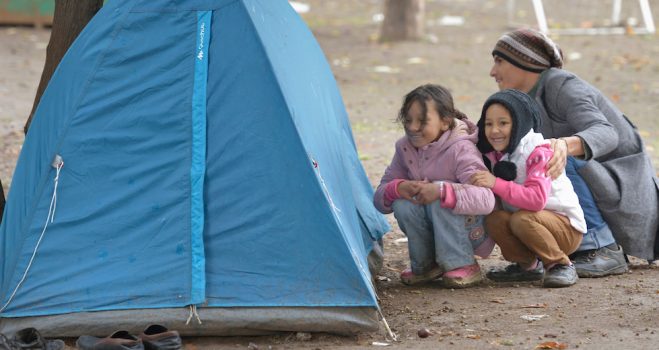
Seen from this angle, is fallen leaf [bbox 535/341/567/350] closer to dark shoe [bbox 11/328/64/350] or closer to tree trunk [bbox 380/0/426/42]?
dark shoe [bbox 11/328/64/350]

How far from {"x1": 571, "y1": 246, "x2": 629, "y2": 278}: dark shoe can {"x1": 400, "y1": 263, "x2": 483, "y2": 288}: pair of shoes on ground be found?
56 centimetres

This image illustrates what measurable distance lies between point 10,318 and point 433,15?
1395cm

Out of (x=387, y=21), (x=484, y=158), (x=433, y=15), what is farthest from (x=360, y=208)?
(x=433, y=15)

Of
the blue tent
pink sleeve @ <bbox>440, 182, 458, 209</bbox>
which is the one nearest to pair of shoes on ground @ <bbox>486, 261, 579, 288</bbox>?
pink sleeve @ <bbox>440, 182, 458, 209</bbox>

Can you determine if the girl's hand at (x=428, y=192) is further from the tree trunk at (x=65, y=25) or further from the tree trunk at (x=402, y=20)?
the tree trunk at (x=402, y=20)

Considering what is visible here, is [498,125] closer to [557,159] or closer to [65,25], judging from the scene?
[557,159]

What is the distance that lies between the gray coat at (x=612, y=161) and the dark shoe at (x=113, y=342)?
2.49 m

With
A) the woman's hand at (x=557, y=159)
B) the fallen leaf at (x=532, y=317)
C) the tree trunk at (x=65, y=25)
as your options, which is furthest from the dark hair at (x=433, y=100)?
the tree trunk at (x=65, y=25)

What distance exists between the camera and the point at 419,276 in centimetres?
541

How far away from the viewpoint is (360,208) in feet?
17.8

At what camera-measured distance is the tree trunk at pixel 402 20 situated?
14.5 meters

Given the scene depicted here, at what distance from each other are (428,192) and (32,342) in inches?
75.4

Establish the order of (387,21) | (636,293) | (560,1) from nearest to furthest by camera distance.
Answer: (636,293) < (387,21) < (560,1)

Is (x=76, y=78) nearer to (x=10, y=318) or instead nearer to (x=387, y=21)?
(x=10, y=318)
